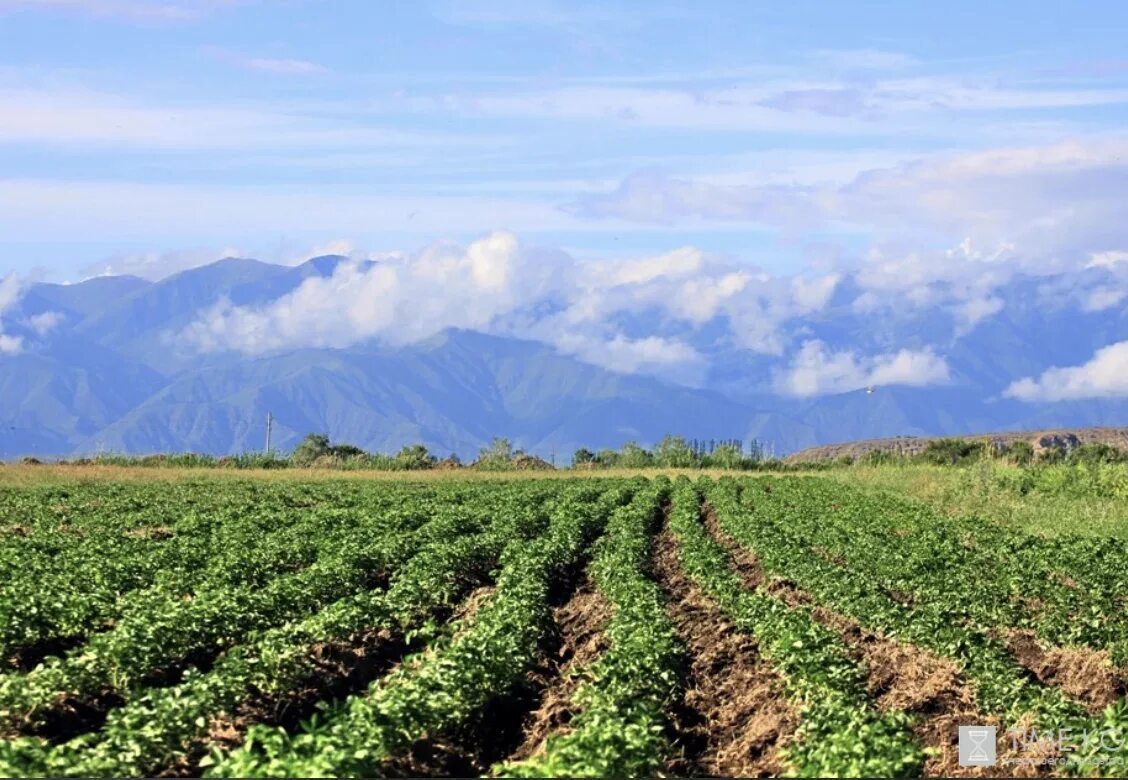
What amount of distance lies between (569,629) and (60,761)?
10.2 m

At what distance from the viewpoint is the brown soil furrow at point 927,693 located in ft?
40.7

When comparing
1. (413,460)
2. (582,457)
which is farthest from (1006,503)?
(582,457)

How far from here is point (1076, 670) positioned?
1644 centimetres

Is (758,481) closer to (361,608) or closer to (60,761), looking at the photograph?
(361,608)

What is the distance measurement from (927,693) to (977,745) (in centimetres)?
227

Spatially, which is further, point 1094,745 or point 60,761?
point 1094,745

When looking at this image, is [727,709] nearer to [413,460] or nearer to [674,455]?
[413,460]

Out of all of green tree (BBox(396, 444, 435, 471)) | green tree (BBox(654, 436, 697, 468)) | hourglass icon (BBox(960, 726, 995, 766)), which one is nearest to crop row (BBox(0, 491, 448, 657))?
hourglass icon (BBox(960, 726, 995, 766))

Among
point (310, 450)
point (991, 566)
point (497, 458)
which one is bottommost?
point (991, 566)

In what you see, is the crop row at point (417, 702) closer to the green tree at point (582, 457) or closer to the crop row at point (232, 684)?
the crop row at point (232, 684)

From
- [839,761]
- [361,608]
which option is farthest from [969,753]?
[361,608]

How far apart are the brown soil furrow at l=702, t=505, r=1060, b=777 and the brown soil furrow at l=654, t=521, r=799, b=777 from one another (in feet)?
3.83

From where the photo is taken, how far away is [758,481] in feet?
210

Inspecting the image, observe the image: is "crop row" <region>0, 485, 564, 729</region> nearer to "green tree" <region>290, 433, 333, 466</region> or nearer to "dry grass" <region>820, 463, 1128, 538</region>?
"dry grass" <region>820, 463, 1128, 538</region>
